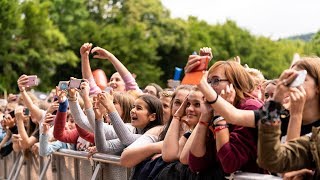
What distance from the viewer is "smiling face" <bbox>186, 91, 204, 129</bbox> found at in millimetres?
6691

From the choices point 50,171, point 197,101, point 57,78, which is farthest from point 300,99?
point 57,78

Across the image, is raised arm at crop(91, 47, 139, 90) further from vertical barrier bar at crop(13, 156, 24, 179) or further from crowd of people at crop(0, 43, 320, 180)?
vertical barrier bar at crop(13, 156, 24, 179)

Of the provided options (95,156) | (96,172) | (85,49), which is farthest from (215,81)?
(85,49)

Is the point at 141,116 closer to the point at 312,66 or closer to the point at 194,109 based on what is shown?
the point at 194,109

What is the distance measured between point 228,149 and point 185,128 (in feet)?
4.74

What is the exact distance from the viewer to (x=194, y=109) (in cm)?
672

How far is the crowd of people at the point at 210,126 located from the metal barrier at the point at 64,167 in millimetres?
174

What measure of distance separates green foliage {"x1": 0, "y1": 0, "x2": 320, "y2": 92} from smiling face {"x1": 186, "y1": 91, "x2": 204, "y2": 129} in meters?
59.5

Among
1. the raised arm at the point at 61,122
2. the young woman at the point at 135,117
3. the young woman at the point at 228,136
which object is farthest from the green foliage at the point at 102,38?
the young woman at the point at 228,136

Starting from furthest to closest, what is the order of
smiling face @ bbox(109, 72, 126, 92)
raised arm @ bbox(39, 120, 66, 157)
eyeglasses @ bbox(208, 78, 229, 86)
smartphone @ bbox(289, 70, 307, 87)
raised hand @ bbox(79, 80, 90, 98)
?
smiling face @ bbox(109, 72, 126, 92) → raised arm @ bbox(39, 120, 66, 157) → raised hand @ bbox(79, 80, 90, 98) → eyeglasses @ bbox(208, 78, 229, 86) → smartphone @ bbox(289, 70, 307, 87)

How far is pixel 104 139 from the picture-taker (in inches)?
336

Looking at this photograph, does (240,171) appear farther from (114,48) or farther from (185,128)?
(114,48)

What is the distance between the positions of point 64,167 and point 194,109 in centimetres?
387

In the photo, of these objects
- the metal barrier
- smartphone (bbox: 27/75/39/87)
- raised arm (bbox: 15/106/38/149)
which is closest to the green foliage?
the metal barrier
